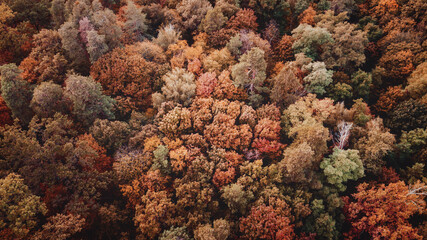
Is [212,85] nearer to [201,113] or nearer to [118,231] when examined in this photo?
[201,113]

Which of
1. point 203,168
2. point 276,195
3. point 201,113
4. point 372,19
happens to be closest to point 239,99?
point 201,113

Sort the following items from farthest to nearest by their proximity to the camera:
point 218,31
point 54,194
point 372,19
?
point 372,19, point 218,31, point 54,194

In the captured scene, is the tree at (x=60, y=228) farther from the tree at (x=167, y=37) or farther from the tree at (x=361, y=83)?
the tree at (x=361, y=83)

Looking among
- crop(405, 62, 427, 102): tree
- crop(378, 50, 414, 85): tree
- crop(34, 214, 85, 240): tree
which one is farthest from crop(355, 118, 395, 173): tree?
crop(34, 214, 85, 240): tree

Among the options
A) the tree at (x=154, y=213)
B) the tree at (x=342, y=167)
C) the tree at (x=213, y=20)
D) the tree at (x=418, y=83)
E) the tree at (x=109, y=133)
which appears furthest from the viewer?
the tree at (x=213, y=20)

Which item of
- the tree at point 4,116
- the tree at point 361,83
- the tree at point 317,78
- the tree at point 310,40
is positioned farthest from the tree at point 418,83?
the tree at point 4,116
